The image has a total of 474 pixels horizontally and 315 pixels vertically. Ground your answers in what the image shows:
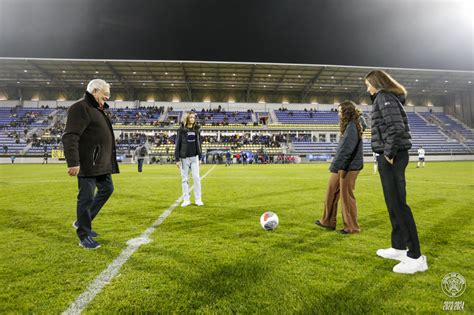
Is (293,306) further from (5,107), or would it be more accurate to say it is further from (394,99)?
(5,107)

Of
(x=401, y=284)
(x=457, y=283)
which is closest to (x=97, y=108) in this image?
(x=401, y=284)

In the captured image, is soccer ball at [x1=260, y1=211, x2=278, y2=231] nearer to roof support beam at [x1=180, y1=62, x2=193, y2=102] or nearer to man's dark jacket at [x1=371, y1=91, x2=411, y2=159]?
man's dark jacket at [x1=371, y1=91, x2=411, y2=159]

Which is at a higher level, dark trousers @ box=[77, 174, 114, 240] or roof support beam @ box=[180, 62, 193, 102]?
roof support beam @ box=[180, 62, 193, 102]

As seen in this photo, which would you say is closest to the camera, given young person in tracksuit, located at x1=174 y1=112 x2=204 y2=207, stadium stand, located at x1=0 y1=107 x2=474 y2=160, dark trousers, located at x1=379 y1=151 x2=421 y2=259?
dark trousers, located at x1=379 y1=151 x2=421 y2=259

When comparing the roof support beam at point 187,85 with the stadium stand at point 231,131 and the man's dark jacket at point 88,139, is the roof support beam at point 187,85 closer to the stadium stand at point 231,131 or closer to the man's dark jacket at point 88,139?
the stadium stand at point 231,131

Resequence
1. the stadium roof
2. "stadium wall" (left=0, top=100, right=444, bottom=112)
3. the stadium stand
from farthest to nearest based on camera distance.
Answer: "stadium wall" (left=0, top=100, right=444, bottom=112) < the stadium roof < the stadium stand

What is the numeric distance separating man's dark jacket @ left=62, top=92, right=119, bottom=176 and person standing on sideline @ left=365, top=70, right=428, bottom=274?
346 cm

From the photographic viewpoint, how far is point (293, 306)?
1915 mm

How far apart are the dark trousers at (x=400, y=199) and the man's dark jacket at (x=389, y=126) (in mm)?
146

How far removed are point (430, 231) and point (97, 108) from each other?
5.22 metres

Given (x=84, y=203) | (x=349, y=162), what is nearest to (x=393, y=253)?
(x=349, y=162)

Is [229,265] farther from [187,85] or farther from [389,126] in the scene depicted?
[187,85]

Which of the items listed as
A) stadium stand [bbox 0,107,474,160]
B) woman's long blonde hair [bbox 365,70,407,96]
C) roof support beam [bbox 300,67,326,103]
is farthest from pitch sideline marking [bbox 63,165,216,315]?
roof support beam [bbox 300,67,326,103]

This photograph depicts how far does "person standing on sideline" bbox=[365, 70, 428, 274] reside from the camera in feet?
8.66
